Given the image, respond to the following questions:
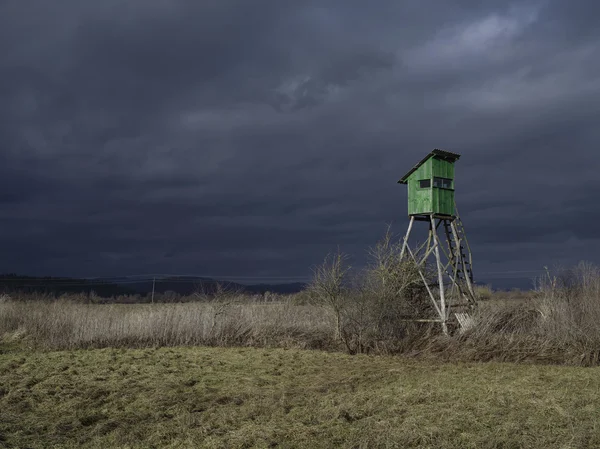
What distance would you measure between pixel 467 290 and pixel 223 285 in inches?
338

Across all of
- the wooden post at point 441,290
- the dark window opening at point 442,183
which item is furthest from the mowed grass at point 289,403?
the dark window opening at point 442,183

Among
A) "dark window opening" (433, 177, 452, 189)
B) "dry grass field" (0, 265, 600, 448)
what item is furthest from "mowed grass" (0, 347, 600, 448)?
"dark window opening" (433, 177, 452, 189)

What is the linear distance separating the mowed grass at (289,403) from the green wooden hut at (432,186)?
632 centimetres

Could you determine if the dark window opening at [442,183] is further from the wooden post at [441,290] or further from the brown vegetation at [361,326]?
the brown vegetation at [361,326]

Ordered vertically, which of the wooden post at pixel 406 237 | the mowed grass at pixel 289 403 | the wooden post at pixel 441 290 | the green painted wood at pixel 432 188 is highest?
the green painted wood at pixel 432 188

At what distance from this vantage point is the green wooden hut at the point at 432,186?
1898cm

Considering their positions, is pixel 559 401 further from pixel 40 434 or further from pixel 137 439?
pixel 40 434

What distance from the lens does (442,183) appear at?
19.4 metres

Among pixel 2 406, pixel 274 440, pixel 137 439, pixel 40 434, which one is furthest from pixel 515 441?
pixel 2 406

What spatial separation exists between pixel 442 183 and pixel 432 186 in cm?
69

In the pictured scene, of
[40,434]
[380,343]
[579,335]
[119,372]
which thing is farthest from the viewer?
[380,343]

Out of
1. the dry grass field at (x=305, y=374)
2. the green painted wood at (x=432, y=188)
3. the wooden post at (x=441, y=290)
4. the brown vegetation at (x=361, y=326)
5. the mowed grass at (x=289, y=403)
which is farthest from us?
the green painted wood at (x=432, y=188)

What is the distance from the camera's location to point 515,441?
24.1 feet

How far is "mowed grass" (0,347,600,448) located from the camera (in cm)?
752
